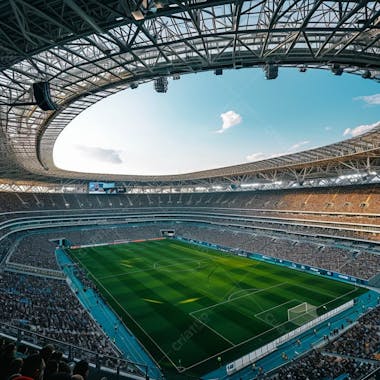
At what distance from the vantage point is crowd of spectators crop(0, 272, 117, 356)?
56.5 feet

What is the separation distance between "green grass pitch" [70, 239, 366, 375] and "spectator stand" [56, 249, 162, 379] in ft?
1.77

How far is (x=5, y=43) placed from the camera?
10.7 m

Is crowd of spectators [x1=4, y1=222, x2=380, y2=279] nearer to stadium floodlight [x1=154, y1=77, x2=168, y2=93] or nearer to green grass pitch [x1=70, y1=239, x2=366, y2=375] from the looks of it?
green grass pitch [x1=70, y1=239, x2=366, y2=375]

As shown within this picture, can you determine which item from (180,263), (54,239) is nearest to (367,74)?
(180,263)

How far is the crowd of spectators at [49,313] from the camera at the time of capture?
679 inches

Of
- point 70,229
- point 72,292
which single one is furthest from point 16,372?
point 70,229

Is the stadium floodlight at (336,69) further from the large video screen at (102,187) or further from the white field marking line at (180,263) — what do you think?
the large video screen at (102,187)

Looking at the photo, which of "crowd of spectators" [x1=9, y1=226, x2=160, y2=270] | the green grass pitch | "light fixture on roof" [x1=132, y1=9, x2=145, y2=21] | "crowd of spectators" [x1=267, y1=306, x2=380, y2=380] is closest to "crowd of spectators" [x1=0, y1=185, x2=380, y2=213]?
"crowd of spectators" [x1=9, y1=226, x2=160, y2=270]

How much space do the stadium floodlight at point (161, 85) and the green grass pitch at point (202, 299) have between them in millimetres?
16511

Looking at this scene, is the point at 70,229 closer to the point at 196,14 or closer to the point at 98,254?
the point at 98,254

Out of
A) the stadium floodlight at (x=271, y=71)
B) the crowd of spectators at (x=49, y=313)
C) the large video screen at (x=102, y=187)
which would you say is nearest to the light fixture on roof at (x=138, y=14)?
the stadium floodlight at (x=271, y=71)

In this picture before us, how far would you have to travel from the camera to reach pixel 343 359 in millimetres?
15891

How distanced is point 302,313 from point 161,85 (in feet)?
73.1

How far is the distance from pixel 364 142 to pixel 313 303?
1903 centimetres
